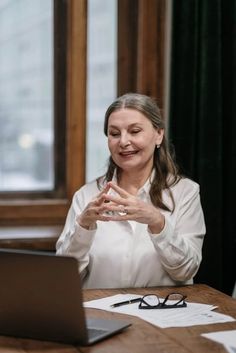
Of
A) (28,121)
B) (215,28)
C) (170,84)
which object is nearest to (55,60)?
(28,121)

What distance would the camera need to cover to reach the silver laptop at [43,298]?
1519mm

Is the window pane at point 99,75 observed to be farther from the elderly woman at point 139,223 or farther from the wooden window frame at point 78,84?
the elderly woman at point 139,223

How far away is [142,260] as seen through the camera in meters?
2.38

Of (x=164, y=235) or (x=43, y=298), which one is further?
(x=164, y=235)

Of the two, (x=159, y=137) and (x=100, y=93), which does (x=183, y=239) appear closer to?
(x=159, y=137)

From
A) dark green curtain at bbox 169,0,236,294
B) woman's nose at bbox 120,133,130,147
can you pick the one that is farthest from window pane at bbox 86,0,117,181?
woman's nose at bbox 120,133,130,147

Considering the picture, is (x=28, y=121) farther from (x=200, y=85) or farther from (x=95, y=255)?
(x=95, y=255)

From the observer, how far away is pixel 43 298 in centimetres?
156

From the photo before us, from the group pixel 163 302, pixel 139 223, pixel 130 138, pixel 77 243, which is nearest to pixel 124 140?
pixel 130 138

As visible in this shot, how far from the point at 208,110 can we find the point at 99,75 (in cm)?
57

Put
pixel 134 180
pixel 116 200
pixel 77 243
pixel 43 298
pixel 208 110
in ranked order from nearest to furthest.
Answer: pixel 43 298 < pixel 116 200 < pixel 77 243 < pixel 134 180 < pixel 208 110

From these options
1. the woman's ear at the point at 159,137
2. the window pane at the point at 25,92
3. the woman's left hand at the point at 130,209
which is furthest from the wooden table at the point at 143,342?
the window pane at the point at 25,92

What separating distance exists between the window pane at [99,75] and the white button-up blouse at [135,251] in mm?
867

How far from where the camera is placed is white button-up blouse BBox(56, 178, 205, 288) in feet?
7.59
